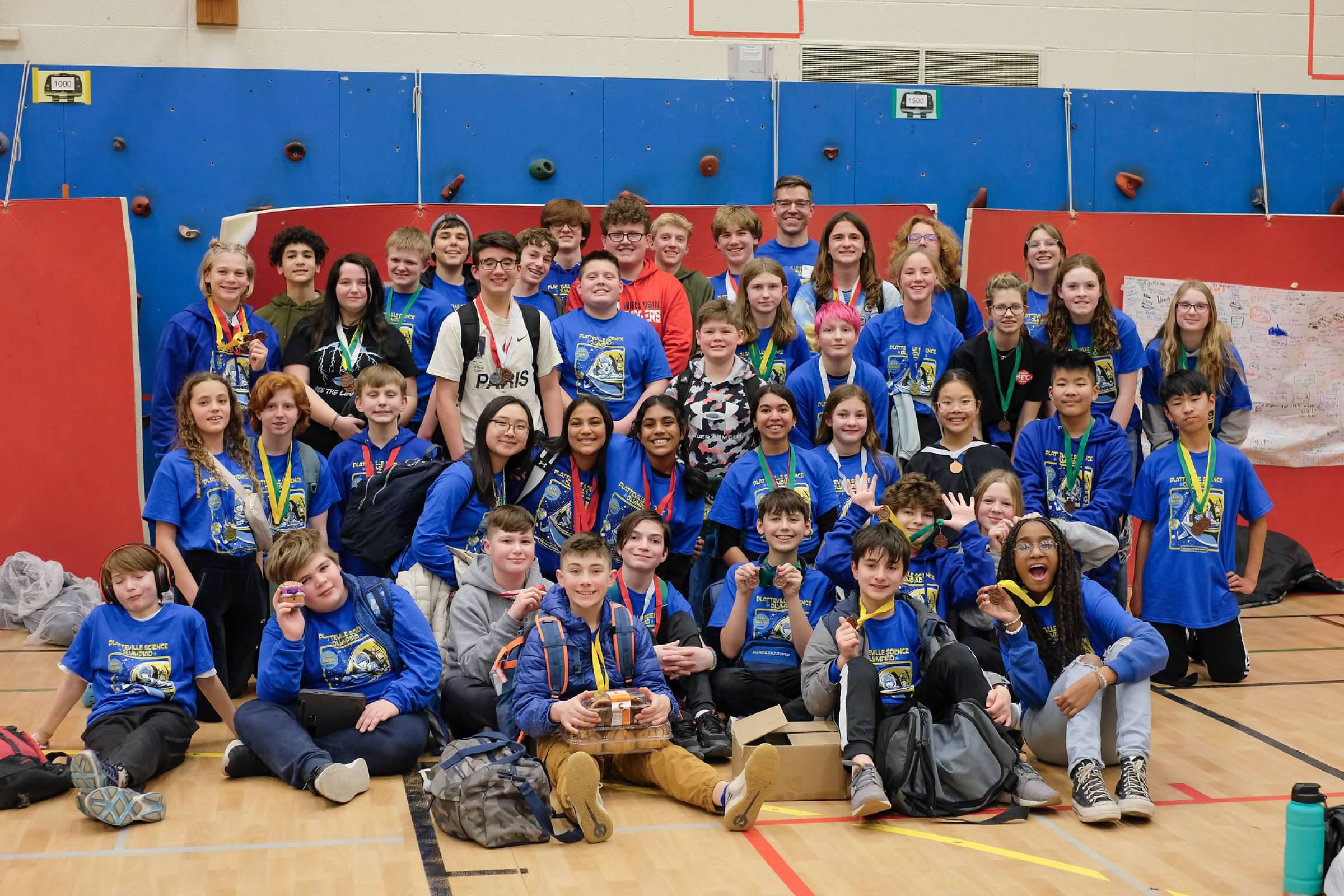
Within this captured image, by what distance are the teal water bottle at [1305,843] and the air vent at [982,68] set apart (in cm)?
582

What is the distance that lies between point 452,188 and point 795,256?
2.34 m

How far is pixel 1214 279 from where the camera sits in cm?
833

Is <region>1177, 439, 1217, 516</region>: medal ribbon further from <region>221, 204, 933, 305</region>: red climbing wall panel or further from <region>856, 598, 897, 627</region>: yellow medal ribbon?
<region>221, 204, 933, 305</region>: red climbing wall panel

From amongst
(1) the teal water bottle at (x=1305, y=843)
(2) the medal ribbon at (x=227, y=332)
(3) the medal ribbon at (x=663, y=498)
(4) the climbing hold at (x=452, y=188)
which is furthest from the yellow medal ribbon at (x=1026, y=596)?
(4) the climbing hold at (x=452, y=188)

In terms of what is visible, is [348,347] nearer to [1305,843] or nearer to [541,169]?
[541,169]

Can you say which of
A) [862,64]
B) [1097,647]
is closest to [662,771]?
[1097,647]

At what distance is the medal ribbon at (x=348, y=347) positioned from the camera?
599 cm

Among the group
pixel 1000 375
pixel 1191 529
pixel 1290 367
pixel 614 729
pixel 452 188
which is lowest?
pixel 614 729

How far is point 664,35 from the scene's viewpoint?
324 inches

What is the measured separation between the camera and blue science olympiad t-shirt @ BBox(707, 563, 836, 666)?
508 cm

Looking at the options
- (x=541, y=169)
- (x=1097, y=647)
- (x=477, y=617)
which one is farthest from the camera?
(x=541, y=169)

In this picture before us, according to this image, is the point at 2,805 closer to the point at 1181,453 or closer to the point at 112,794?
the point at 112,794

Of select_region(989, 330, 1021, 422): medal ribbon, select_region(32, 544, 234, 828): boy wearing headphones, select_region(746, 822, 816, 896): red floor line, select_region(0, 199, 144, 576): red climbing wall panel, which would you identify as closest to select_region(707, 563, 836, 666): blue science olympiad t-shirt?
select_region(746, 822, 816, 896): red floor line

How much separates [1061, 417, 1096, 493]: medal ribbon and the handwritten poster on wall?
2768 millimetres
